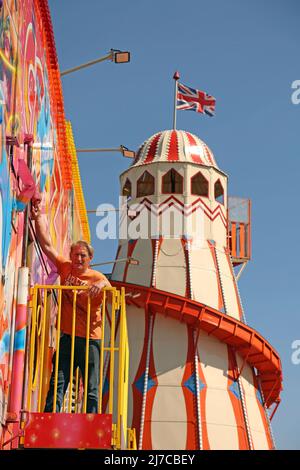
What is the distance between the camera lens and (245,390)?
26.4 m

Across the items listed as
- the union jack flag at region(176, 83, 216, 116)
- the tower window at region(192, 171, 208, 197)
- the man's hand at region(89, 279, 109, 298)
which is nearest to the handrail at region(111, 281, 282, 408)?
the tower window at region(192, 171, 208, 197)

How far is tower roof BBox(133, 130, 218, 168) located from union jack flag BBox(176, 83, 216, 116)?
3.19 ft

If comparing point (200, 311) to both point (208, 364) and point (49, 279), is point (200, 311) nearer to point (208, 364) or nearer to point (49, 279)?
point (208, 364)

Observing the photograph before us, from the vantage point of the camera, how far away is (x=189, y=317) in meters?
25.9

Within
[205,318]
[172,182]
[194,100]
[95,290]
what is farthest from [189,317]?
[95,290]

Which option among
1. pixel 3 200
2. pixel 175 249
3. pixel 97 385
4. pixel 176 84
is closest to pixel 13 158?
pixel 3 200

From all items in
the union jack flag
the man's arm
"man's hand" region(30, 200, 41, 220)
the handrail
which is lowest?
the man's arm

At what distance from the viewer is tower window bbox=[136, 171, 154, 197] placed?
95.2ft

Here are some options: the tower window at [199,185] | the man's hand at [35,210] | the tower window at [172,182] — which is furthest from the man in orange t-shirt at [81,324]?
the tower window at [199,185]

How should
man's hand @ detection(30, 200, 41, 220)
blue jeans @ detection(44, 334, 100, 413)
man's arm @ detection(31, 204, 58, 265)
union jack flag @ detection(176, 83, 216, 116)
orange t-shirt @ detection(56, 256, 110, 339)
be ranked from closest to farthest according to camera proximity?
blue jeans @ detection(44, 334, 100, 413), orange t-shirt @ detection(56, 256, 110, 339), man's arm @ detection(31, 204, 58, 265), man's hand @ detection(30, 200, 41, 220), union jack flag @ detection(176, 83, 216, 116)

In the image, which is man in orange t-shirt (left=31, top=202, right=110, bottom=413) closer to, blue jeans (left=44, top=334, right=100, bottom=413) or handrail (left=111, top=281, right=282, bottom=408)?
blue jeans (left=44, top=334, right=100, bottom=413)

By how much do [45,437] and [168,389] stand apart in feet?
60.3

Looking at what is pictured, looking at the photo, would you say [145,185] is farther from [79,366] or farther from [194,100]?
[79,366]
